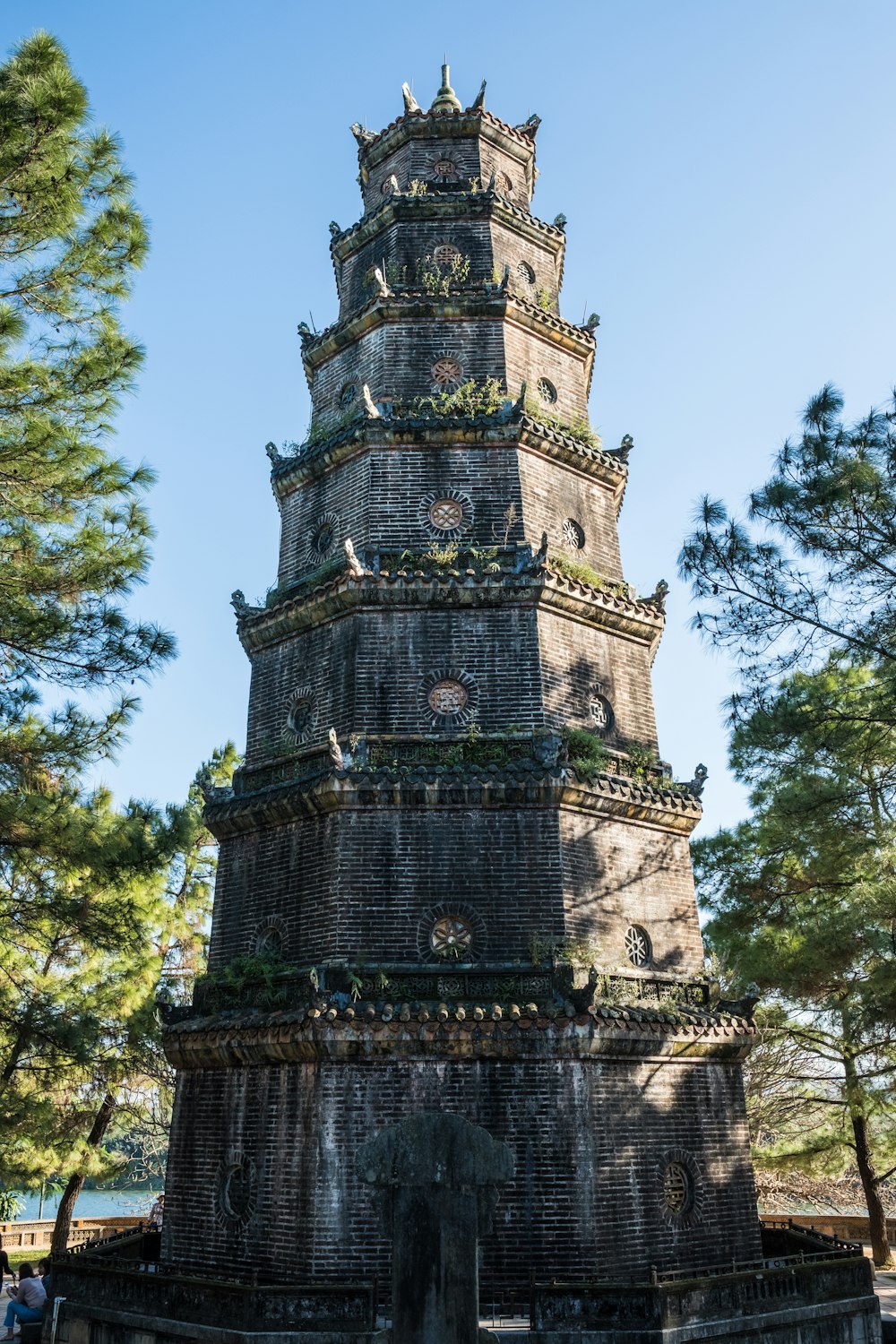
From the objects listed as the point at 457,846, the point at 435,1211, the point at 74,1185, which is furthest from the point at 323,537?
the point at 74,1185

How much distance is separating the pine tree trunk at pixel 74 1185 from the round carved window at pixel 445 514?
527 inches

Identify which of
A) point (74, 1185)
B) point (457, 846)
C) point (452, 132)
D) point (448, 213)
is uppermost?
A: point (452, 132)

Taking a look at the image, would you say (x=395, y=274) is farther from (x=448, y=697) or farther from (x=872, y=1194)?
(x=872, y=1194)

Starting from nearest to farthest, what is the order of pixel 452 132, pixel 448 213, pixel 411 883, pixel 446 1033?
1. pixel 446 1033
2. pixel 411 883
3. pixel 448 213
4. pixel 452 132

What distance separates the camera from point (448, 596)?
15570 mm

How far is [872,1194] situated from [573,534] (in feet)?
46.6

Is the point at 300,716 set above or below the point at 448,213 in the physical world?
below

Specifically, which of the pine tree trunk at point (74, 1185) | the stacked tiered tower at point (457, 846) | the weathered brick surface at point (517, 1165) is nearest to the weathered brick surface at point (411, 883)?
the stacked tiered tower at point (457, 846)

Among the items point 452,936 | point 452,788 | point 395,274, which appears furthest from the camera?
point 395,274

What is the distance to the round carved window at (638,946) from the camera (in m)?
14.5

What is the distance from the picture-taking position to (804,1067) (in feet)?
71.8

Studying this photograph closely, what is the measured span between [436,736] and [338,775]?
5.11ft

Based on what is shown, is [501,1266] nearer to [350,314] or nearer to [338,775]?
[338,775]

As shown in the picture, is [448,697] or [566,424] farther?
[566,424]
